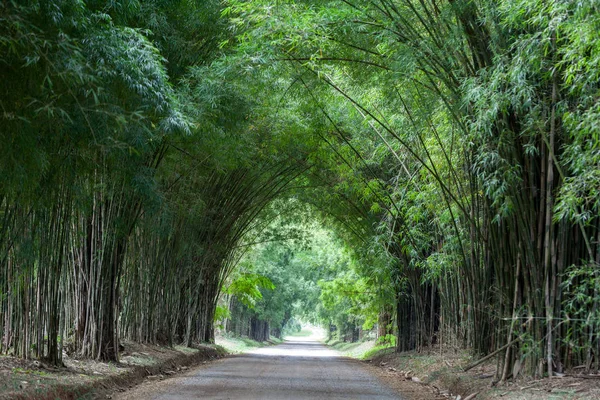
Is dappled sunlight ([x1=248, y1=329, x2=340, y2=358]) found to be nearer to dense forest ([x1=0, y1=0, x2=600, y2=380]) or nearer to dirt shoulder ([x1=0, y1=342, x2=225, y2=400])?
dense forest ([x1=0, y1=0, x2=600, y2=380])

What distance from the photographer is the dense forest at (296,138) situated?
438cm

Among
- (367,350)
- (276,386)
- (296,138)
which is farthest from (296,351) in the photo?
(276,386)

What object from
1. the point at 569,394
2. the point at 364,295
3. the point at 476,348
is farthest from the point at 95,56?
the point at 364,295

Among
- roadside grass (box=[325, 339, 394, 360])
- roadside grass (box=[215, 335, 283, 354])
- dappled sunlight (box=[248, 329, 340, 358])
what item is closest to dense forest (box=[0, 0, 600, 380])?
roadside grass (box=[325, 339, 394, 360])

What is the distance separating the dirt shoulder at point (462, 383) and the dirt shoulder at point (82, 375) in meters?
2.93

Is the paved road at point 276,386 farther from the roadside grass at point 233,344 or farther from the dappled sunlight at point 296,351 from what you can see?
the roadside grass at point 233,344

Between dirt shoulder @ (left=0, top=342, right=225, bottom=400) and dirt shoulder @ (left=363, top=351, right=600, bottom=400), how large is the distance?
293 centimetres

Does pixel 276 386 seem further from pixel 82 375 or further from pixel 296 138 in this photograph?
pixel 296 138

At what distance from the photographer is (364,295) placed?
57.1 feet

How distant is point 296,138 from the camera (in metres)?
10.7

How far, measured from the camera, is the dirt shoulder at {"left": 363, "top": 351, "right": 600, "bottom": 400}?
16.7ft

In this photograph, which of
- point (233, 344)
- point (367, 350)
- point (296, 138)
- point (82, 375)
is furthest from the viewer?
point (233, 344)

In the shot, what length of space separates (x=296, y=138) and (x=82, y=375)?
17.4ft

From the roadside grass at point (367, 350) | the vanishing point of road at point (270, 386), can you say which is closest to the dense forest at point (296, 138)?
the vanishing point of road at point (270, 386)
